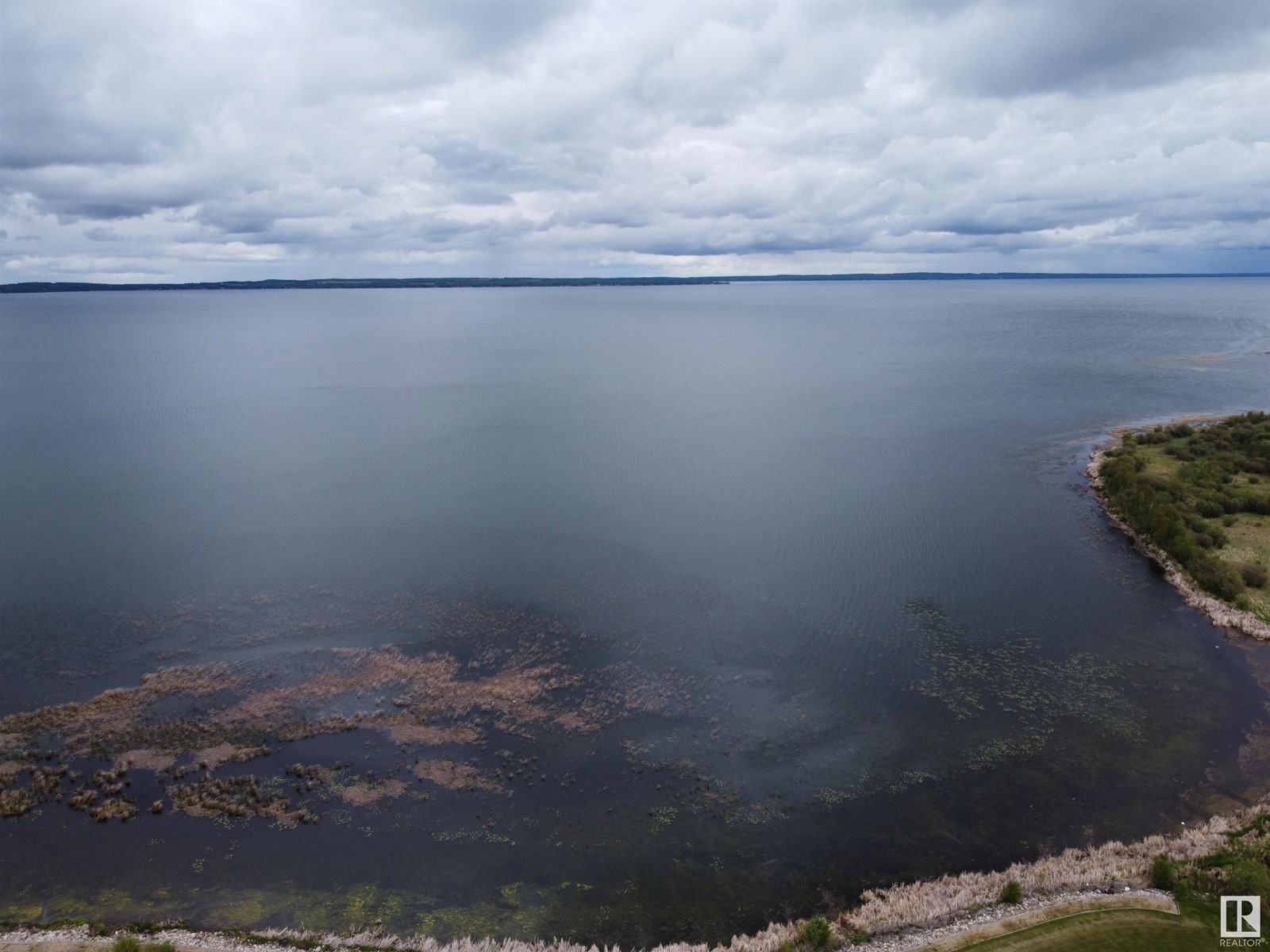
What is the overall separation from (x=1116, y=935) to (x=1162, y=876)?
2.20m

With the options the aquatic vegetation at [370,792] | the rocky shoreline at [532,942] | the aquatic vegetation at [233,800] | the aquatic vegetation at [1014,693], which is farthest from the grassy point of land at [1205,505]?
the aquatic vegetation at [233,800]

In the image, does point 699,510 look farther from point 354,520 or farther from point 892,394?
point 892,394

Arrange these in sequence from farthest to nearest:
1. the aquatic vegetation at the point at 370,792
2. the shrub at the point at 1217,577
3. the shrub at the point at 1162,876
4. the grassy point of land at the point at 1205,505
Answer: the grassy point of land at the point at 1205,505, the shrub at the point at 1217,577, the aquatic vegetation at the point at 370,792, the shrub at the point at 1162,876

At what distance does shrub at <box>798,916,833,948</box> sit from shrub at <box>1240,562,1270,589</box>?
25.8m

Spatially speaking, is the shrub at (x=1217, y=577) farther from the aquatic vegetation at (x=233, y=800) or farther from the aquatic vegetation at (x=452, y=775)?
the aquatic vegetation at (x=233, y=800)

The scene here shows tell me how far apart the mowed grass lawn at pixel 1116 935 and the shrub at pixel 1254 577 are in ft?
67.4

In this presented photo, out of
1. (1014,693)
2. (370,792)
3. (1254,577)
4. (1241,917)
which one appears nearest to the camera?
(1241,917)

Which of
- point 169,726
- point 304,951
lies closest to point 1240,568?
point 304,951

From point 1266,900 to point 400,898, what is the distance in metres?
17.7

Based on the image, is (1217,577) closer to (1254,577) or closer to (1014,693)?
(1254,577)

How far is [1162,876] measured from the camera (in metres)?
16.1

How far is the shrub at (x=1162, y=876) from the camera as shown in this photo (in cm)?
1600

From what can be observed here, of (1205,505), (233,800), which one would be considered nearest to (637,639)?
(233,800)

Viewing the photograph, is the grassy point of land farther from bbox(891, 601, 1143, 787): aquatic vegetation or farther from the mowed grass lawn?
the mowed grass lawn
